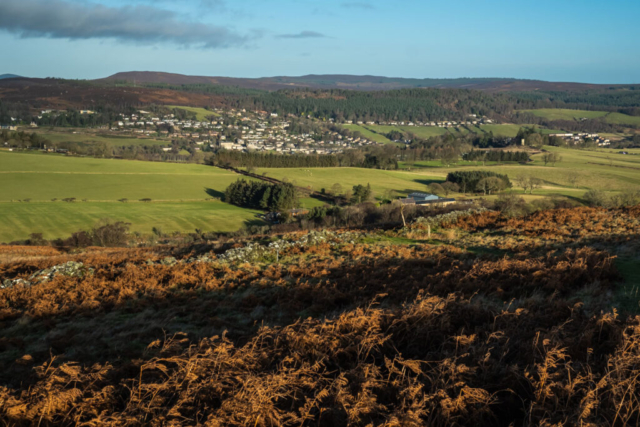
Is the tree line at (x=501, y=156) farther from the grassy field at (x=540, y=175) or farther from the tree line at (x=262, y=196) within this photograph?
the tree line at (x=262, y=196)

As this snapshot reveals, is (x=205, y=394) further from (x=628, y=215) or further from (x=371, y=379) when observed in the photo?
(x=628, y=215)

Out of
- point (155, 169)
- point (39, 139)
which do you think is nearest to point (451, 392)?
point (155, 169)

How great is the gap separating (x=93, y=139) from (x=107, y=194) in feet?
220

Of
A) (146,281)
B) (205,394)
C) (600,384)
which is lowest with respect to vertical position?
(146,281)

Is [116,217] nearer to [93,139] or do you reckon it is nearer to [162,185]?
[162,185]

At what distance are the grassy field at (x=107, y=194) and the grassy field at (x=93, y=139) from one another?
29.0 meters

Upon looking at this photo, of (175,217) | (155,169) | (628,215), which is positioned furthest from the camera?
(155,169)

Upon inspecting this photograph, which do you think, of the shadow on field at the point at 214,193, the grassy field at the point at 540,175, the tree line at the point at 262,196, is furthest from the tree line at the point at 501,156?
the shadow on field at the point at 214,193

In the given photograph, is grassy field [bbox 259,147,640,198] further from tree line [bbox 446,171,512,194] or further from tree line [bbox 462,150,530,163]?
tree line [bbox 446,171,512,194]

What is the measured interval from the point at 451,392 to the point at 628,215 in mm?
19185

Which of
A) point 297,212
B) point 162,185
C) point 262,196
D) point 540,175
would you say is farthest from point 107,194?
point 540,175

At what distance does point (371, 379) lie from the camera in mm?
4574

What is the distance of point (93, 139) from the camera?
125938 mm

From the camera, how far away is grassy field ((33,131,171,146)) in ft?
394
